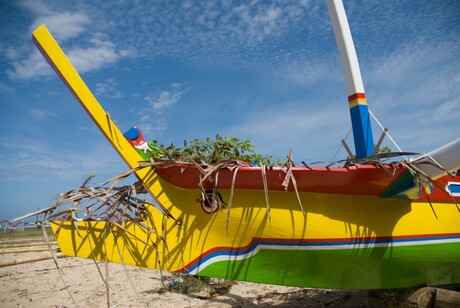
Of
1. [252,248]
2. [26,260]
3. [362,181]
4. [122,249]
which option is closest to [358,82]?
[362,181]

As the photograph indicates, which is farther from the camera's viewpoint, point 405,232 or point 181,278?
point 181,278

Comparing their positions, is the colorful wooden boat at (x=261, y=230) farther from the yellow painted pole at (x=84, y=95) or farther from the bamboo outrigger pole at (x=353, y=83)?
the bamboo outrigger pole at (x=353, y=83)

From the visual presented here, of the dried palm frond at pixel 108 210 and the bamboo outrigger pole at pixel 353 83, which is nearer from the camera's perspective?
the dried palm frond at pixel 108 210

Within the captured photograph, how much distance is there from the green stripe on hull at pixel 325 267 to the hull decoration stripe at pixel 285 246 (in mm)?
34

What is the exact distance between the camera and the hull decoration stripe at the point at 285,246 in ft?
9.02

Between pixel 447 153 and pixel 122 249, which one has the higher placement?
pixel 447 153

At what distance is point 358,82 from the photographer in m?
4.25

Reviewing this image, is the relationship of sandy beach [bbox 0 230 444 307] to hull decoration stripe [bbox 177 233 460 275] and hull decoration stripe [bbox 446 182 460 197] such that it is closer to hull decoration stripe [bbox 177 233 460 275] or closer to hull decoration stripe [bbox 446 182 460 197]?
hull decoration stripe [bbox 177 233 460 275]

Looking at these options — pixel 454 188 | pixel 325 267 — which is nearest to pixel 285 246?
pixel 325 267

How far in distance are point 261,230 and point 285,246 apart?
9.7 inches

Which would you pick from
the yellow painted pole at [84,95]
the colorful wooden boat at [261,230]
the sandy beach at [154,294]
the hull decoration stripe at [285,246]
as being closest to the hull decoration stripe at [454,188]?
the colorful wooden boat at [261,230]

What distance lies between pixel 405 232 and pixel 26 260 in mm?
11269

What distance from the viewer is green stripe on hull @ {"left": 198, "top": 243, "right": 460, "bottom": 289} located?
2.78 metres

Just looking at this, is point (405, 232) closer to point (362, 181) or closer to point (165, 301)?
point (362, 181)
